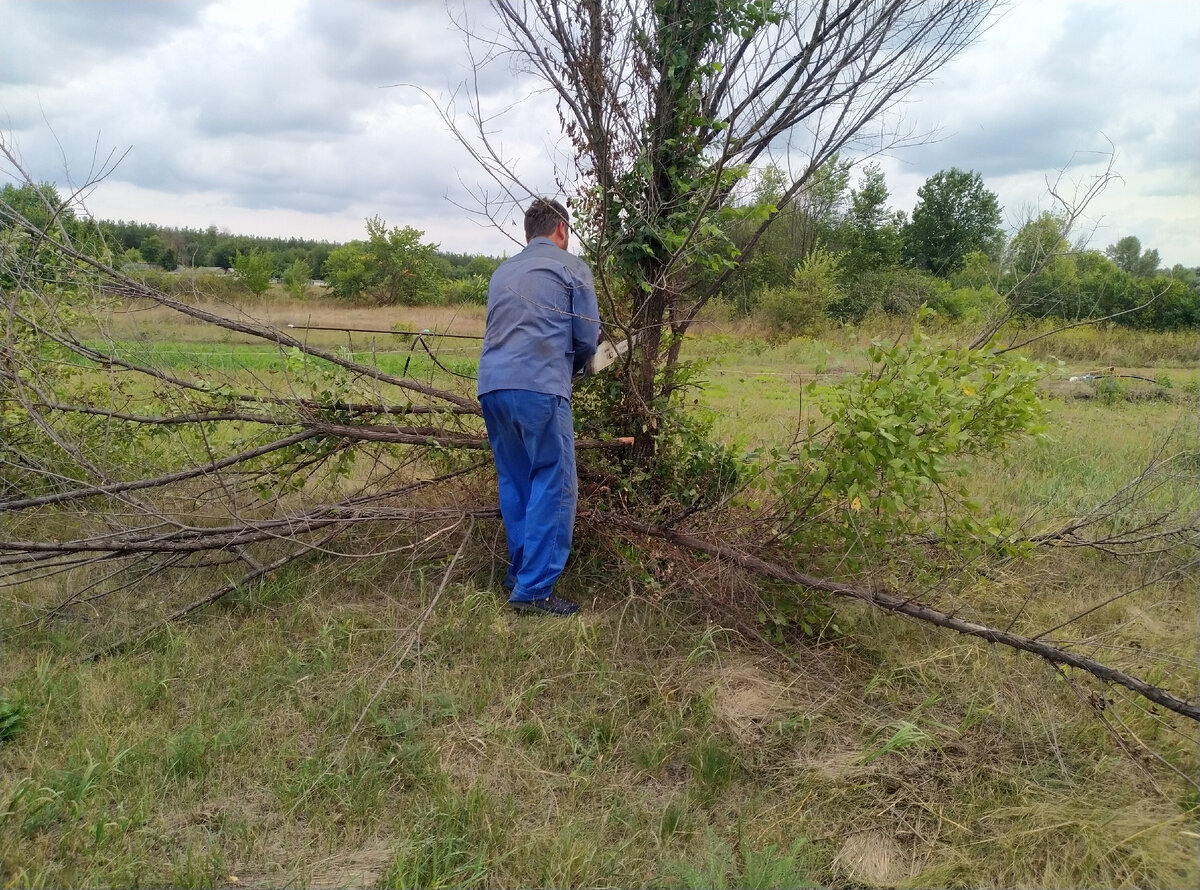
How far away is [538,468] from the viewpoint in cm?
353

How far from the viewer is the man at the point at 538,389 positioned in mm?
3400

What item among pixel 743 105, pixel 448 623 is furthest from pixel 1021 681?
pixel 743 105

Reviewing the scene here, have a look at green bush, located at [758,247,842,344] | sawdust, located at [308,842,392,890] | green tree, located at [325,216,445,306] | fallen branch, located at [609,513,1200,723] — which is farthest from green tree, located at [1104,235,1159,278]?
green tree, located at [325,216,445,306]

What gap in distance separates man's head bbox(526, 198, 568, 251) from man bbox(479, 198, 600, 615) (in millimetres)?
11

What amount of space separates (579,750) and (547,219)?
251cm

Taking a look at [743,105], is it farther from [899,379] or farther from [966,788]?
[966,788]

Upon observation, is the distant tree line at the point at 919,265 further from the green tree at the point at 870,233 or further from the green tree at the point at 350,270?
the green tree at the point at 350,270

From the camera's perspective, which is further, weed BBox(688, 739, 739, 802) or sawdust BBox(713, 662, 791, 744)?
sawdust BBox(713, 662, 791, 744)

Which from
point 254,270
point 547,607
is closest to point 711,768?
point 547,607

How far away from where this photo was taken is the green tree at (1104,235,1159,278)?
4.44 meters

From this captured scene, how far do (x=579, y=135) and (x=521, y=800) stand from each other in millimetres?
3050

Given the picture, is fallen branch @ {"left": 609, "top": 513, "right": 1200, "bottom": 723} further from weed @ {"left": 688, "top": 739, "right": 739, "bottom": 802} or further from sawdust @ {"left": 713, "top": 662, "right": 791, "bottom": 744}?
weed @ {"left": 688, "top": 739, "right": 739, "bottom": 802}

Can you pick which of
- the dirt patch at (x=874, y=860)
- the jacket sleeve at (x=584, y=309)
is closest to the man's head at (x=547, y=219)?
the jacket sleeve at (x=584, y=309)

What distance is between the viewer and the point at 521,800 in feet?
7.80
